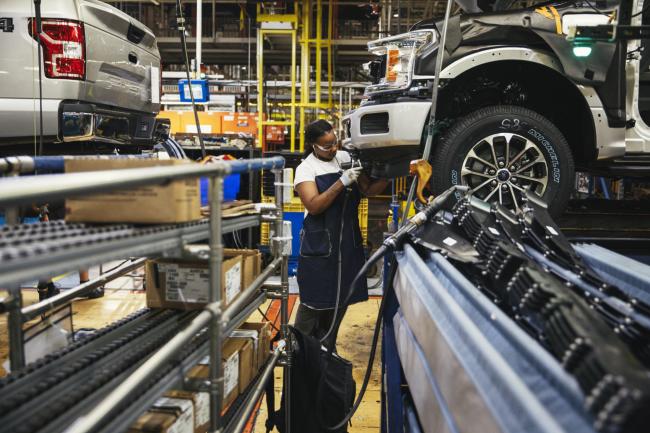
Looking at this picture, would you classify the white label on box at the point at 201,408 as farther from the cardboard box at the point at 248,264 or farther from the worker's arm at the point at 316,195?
the worker's arm at the point at 316,195

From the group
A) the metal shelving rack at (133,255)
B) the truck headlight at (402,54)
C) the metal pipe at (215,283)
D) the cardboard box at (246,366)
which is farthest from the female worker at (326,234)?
the metal pipe at (215,283)

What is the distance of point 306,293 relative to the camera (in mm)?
3361

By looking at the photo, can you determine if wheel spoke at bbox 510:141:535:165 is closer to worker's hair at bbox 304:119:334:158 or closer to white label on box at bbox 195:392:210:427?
worker's hair at bbox 304:119:334:158

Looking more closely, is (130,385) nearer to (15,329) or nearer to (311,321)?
(15,329)

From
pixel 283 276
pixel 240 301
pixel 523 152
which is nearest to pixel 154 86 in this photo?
pixel 283 276

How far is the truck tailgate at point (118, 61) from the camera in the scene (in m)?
4.19

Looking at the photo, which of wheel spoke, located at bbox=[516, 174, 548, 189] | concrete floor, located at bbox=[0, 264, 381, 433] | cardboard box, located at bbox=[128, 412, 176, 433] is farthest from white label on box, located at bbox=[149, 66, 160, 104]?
cardboard box, located at bbox=[128, 412, 176, 433]

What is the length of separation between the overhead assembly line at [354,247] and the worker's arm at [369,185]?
16 millimetres

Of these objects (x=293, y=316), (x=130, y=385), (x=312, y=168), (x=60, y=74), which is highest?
(x=60, y=74)

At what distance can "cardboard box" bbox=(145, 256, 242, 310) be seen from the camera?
6.42ft

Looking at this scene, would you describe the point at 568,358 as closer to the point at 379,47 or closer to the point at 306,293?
the point at 306,293

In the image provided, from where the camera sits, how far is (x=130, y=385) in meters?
1.03

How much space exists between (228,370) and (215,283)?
0.69 m

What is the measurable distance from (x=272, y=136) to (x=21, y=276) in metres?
11.0
